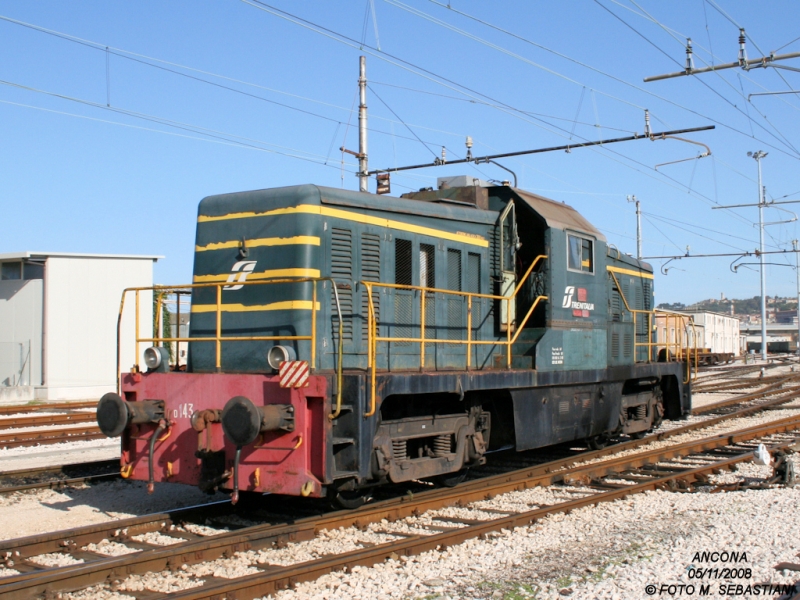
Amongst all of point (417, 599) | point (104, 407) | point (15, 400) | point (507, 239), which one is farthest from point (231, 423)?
point (15, 400)

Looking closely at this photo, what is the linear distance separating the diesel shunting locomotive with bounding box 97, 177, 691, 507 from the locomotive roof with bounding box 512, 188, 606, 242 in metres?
0.04

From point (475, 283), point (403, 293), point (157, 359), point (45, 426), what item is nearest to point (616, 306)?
point (475, 283)

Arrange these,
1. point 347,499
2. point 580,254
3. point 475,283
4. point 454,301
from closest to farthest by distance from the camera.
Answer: point 347,499 < point 454,301 < point 475,283 < point 580,254

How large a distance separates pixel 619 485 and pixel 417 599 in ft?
14.9

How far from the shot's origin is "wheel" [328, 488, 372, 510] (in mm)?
7250

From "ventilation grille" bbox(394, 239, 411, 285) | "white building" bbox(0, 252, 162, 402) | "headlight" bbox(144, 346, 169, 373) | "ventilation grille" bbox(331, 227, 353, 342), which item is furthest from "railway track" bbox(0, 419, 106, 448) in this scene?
"white building" bbox(0, 252, 162, 402)

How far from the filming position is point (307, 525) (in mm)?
6559

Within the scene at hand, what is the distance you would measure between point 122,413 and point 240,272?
1744mm

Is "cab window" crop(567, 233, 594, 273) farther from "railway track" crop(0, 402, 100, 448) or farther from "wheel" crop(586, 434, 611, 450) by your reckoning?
"railway track" crop(0, 402, 100, 448)

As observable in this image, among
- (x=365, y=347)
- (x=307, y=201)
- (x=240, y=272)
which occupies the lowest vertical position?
(x=365, y=347)

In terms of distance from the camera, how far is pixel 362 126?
18250mm

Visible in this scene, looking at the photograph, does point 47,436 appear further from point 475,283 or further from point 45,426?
point 475,283

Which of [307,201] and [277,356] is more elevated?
[307,201]

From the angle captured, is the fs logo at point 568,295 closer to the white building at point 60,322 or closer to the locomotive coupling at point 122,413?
the locomotive coupling at point 122,413
